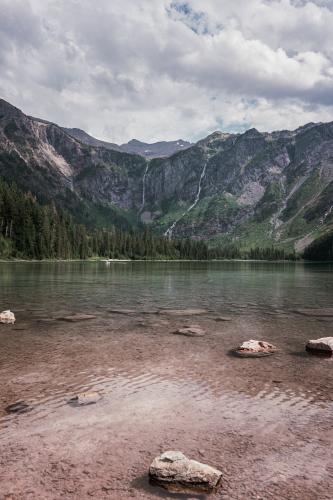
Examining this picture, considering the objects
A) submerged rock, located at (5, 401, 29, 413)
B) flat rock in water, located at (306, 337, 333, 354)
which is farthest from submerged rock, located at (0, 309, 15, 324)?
flat rock in water, located at (306, 337, 333, 354)

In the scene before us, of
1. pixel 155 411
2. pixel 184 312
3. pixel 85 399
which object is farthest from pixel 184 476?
A: pixel 184 312

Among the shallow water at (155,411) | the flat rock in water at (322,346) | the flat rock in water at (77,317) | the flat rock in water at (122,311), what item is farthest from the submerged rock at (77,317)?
the flat rock in water at (322,346)

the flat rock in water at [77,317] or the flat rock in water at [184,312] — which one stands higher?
the flat rock in water at [184,312]

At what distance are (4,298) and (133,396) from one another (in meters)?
38.5

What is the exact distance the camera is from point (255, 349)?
2302cm

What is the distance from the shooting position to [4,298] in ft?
160

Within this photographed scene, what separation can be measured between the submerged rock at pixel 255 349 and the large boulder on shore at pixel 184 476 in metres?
13.6

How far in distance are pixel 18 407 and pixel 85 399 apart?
2.41 metres

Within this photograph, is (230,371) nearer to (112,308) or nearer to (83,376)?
(83,376)

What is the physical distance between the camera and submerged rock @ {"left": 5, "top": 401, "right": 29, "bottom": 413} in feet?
44.8

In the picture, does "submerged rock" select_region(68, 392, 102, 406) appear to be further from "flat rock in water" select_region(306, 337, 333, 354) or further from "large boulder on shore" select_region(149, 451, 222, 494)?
"flat rock in water" select_region(306, 337, 333, 354)

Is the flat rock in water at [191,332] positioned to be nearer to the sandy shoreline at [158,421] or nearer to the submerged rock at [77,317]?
the sandy shoreline at [158,421]

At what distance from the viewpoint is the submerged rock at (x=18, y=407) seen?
538 inches

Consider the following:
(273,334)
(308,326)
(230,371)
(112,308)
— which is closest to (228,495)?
(230,371)
